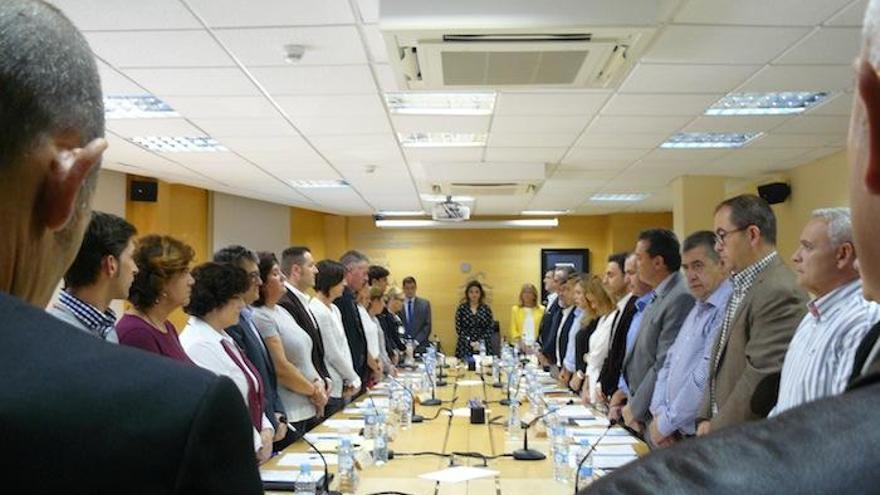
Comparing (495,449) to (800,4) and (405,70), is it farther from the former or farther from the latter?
(800,4)

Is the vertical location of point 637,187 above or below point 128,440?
above

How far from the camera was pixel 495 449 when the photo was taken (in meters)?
3.72

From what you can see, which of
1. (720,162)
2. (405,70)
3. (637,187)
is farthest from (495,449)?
(637,187)

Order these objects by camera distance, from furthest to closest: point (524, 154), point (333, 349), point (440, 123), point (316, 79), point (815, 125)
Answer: point (524, 154) → point (815, 125) → point (440, 123) → point (333, 349) → point (316, 79)

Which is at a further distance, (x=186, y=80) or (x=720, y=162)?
(x=720, y=162)

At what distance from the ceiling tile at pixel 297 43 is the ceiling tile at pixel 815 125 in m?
4.00

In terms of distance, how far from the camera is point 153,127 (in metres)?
6.48

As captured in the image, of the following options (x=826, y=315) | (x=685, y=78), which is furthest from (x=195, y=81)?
(x=826, y=315)

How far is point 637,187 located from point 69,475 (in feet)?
34.6

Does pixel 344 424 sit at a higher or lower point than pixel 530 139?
lower

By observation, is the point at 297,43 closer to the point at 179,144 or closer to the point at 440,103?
the point at 440,103

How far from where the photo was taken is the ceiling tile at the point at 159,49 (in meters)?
4.16

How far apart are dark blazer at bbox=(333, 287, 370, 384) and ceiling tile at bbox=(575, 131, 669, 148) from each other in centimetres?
265

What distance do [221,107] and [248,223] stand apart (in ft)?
20.7
